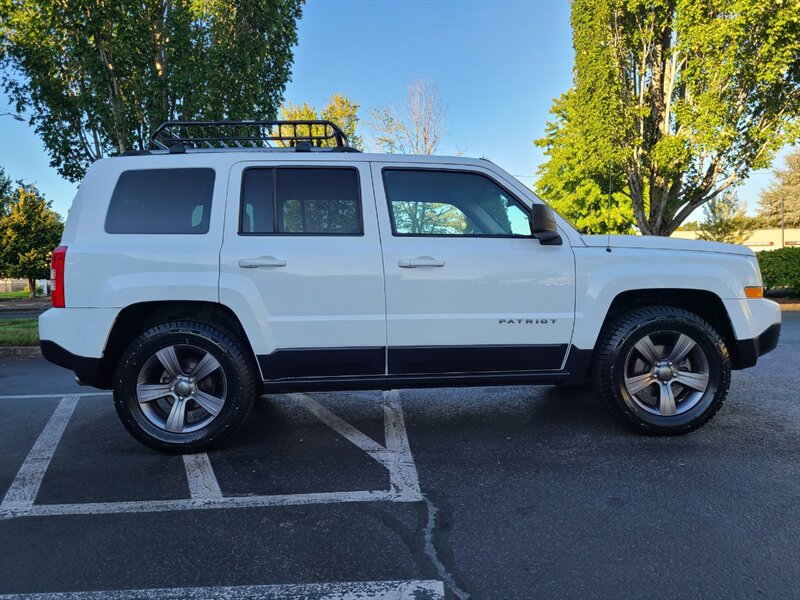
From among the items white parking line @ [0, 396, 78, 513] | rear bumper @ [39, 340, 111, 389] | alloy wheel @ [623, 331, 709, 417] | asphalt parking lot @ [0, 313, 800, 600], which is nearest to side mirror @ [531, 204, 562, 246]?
alloy wheel @ [623, 331, 709, 417]

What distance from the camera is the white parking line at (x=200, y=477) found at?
3.12 m

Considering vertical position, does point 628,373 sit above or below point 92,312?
below

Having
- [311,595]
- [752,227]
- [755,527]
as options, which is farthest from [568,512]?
[752,227]

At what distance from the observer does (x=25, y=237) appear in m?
28.8

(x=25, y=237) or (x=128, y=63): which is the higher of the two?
(x=128, y=63)

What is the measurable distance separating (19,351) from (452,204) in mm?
7784

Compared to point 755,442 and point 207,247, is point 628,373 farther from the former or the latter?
point 207,247

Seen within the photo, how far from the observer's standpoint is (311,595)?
2129 mm

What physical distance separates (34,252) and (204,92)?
23.6m

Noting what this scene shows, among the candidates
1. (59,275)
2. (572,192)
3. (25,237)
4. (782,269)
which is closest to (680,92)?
(782,269)

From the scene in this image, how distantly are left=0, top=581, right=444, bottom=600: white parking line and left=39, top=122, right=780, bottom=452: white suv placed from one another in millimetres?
1552

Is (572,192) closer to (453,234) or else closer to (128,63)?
(128,63)

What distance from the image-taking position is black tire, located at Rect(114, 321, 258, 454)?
3.63m

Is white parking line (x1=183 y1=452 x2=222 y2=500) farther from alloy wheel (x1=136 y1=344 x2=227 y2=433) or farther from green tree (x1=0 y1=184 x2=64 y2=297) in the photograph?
green tree (x1=0 y1=184 x2=64 y2=297)
